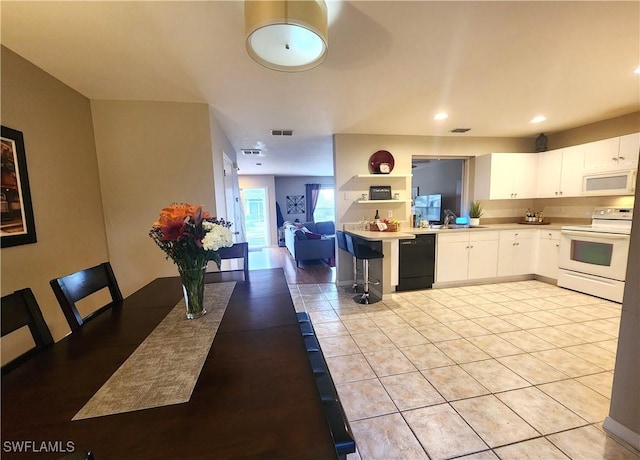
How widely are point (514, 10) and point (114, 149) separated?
10.9ft

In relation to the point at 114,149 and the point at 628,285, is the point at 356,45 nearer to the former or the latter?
the point at 628,285

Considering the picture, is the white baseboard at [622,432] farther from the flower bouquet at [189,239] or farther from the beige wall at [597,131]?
the beige wall at [597,131]

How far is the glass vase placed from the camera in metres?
1.22

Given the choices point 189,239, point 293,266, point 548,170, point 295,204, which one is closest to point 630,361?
point 189,239

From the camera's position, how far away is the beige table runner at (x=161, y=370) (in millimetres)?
738

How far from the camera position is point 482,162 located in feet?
13.5

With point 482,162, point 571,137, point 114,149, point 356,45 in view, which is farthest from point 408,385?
point 571,137

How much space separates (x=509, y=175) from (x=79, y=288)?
5.13 meters

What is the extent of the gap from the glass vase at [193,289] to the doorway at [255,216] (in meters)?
7.00

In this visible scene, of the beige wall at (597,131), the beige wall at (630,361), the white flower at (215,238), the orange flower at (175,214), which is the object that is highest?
the beige wall at (597,131)

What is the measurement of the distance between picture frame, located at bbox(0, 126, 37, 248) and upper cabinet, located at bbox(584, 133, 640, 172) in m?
5.73

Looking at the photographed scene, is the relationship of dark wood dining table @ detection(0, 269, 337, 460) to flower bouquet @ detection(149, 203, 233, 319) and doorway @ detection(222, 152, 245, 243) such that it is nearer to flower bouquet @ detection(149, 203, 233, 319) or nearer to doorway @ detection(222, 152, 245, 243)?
flower bouquet @ detection(149, 203, 233, 319)

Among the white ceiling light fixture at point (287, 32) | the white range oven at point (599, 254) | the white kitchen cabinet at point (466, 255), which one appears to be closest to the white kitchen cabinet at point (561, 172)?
the white range oven at point (599, 254)
